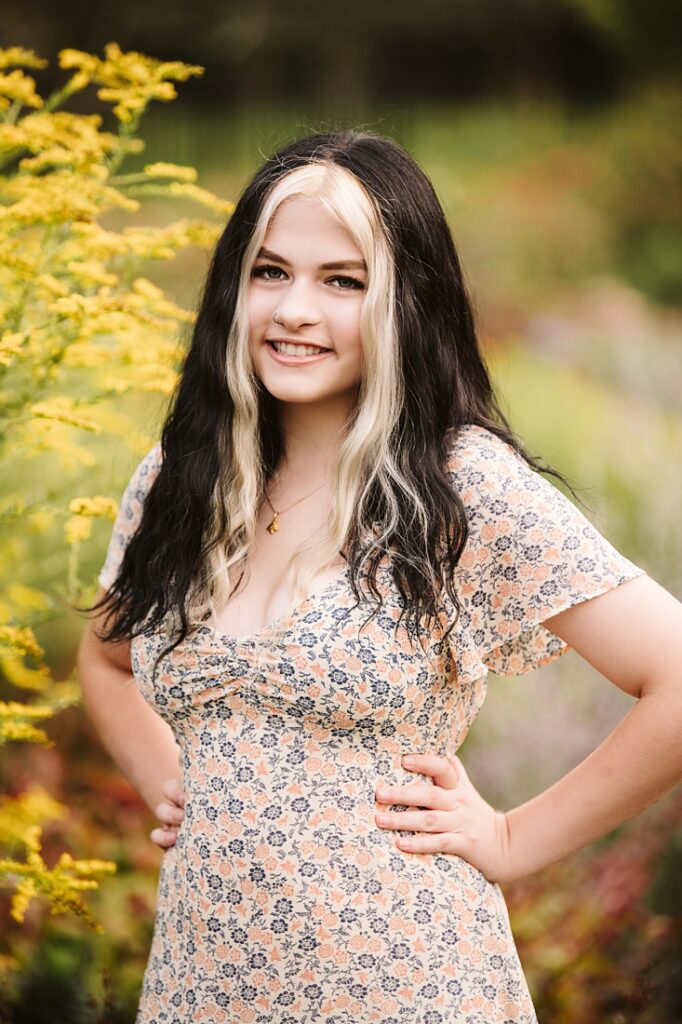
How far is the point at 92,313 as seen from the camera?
1.77 meters

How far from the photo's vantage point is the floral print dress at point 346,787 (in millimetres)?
1396

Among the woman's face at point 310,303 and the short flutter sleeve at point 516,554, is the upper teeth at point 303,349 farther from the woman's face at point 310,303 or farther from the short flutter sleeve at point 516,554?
the short flutter sleeve at point 516,554

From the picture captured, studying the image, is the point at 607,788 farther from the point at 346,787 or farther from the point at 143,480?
the point at 143,480

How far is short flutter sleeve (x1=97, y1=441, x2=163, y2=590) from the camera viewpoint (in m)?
1.76

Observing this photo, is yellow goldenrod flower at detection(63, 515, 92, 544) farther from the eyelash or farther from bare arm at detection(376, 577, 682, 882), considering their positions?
bare arm at detection(376, 577, 682, 882)

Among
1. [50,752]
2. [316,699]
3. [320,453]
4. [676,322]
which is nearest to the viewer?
[316,699]

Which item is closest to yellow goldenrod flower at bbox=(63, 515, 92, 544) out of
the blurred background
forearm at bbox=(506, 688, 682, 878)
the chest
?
the chest

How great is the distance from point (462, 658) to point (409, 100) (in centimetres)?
433

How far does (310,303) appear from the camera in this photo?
57.9 inches

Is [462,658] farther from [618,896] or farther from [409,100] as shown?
[409,100]

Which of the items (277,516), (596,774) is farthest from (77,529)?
(596,774)

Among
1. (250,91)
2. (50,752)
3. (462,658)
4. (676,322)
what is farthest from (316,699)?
(250,91)

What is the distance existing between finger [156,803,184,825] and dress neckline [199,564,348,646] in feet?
0.94

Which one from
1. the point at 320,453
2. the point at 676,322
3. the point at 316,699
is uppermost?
the point at 676,322
